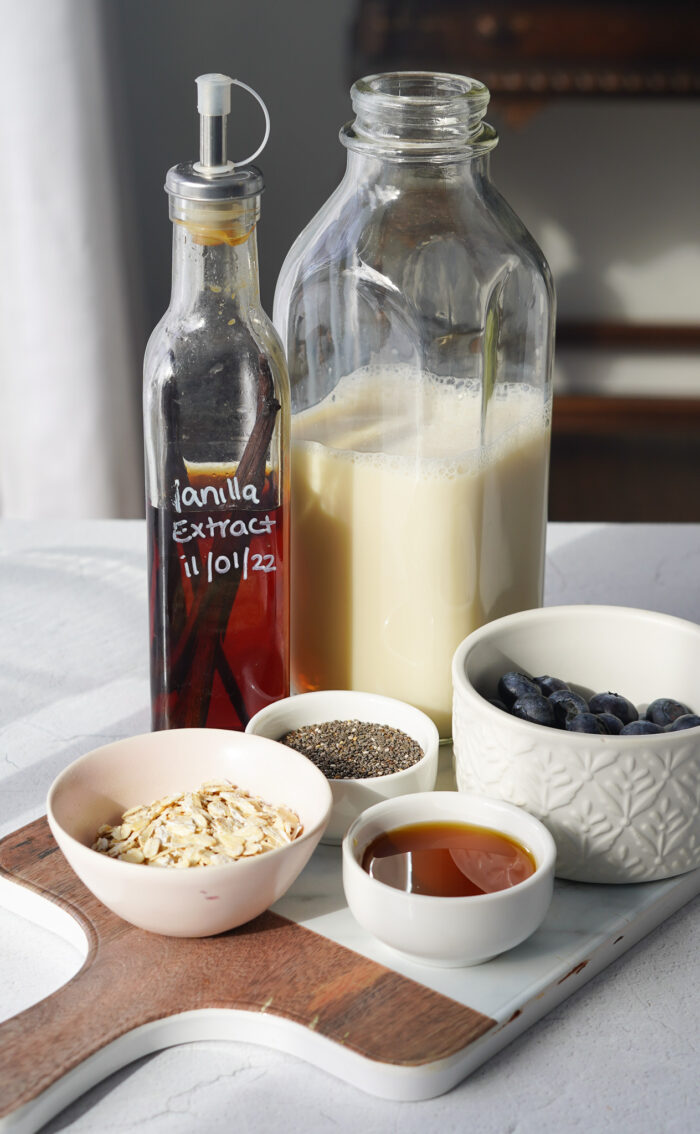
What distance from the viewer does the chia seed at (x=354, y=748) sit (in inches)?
28.1

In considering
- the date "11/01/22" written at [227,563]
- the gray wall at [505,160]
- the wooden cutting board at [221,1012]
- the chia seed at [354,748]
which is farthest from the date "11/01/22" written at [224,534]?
the gray wall at [505,160]

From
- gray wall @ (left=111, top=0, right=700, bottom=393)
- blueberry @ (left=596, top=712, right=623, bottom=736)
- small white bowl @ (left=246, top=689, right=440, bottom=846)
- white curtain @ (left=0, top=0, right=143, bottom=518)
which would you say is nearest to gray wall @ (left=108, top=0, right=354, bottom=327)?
gray wall @ (left=111, top=0, right=700, bottom=393)

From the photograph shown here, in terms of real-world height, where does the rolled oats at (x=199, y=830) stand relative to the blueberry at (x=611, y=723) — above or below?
below

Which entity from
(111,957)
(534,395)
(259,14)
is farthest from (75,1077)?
(259,14)

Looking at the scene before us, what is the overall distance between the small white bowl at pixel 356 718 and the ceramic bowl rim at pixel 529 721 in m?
0.05

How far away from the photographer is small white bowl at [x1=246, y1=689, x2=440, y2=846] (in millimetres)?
679

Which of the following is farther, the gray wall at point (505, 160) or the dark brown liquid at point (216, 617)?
the gray wall at point (505, 160)

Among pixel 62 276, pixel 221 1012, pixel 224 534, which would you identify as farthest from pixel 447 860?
pixel 62 276

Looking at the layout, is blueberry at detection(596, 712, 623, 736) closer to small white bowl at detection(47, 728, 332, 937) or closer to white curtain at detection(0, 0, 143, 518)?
small white bowl at detection(47, 728, 332, 937)

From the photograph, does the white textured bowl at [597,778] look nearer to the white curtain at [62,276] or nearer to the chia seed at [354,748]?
the chia seed at [354,748]

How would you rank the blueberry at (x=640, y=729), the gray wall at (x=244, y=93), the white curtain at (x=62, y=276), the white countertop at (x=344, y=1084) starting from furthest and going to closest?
1. the gray wall at (x=244, y=93)
2. the white curtain at (x=62, y=276)
3. the blueberry at (x=640, y=729)
4. the white countertop at (x=344, y=1084)

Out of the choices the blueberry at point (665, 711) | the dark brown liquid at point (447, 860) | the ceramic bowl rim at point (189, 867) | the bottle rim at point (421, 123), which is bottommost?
the dark brown liquid at point (447, 860)

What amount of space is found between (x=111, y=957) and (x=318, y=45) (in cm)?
214

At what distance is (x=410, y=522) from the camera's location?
30.7 inches
